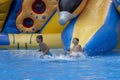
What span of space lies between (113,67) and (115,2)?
89.2 inches

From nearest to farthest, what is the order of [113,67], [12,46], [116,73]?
[116,73] → [113,67] → [12,46]

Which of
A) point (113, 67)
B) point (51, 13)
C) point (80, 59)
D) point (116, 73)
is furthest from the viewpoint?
point (51, 13)

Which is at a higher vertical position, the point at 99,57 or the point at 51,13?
the point at 51,13

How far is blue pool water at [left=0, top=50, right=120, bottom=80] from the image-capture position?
4922 mm

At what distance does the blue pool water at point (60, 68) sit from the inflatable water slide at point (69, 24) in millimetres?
370

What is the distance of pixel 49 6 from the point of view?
985 cm

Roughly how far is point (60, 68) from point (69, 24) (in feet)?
8.44

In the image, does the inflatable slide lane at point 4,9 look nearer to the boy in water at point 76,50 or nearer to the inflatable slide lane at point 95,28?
the inflatable slide lane at point 95,28

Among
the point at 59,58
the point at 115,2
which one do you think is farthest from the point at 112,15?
the point at 59,58

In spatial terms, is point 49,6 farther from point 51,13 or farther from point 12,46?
point 12,46

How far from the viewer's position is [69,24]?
26.8 ft

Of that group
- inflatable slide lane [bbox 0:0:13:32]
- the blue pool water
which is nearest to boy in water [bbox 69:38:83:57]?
the blue pool water

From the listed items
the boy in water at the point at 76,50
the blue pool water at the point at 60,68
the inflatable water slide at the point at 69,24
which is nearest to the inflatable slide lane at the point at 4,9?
the inflatable water slide at the point at 69,24

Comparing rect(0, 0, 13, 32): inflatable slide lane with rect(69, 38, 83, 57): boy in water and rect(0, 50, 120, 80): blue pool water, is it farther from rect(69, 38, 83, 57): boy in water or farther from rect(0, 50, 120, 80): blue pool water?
rect(69, 38, 83, 57): boy in water
